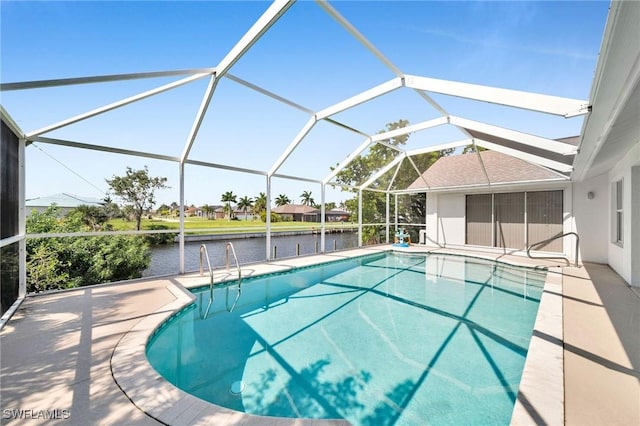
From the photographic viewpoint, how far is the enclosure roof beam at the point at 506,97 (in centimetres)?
369

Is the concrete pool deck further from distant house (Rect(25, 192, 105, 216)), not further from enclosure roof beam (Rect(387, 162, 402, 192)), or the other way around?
enclosure roof beam (Rect(387, 162, 402, 192))

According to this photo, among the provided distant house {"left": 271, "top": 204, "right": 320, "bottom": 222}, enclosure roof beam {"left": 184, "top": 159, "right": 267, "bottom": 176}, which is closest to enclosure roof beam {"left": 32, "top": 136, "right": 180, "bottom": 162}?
enclosure roof beam {"left": 184, "top": 159, "right": 267, "bottom": 176}

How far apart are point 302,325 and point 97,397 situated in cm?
298

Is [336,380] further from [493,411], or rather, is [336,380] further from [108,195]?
[108,195]

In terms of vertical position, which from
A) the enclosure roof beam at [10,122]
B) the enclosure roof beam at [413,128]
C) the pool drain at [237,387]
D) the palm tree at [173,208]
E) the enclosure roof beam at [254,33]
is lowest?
the pool drain at [237,387]

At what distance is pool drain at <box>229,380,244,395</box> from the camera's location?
3.05m

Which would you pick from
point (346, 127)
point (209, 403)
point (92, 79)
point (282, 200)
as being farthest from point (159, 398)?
point (282, 200)

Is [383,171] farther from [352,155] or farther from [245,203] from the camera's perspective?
[245,203]

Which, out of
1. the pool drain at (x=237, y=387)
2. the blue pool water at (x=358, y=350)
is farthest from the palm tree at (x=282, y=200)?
the pool drain at (x=237, y=387)

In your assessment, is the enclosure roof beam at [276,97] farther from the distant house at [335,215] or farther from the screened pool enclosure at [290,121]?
the distant house at [335,215]

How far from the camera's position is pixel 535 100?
13.5ft

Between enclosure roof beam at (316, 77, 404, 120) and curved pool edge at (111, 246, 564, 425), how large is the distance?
4.90 m

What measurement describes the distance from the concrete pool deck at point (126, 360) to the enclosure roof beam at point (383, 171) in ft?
22.7

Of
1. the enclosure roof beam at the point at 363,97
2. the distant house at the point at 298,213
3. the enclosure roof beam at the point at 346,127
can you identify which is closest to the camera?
the enclosure roof beam at the point at 363,97
